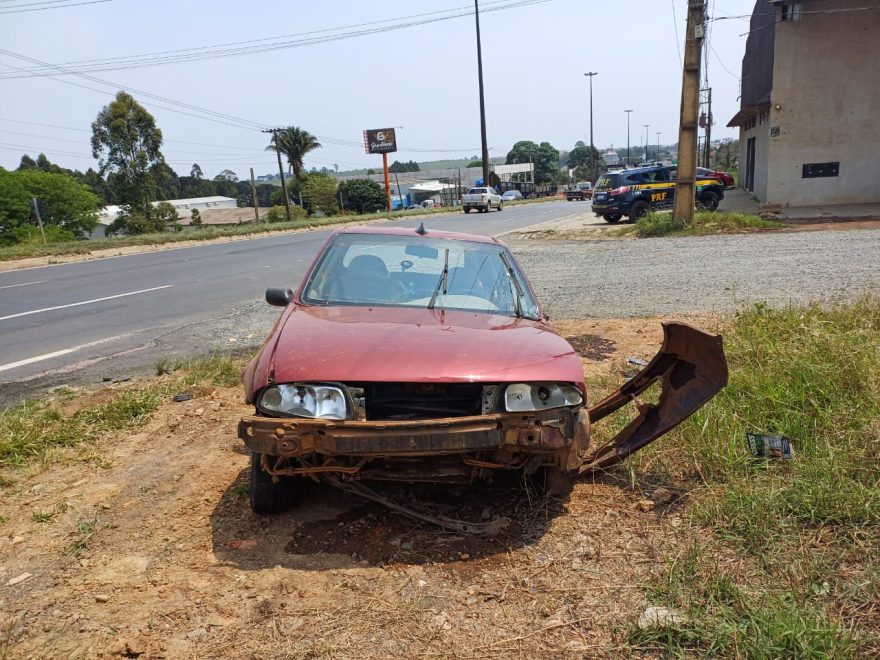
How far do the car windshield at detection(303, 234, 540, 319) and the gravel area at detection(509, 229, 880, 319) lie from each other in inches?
159

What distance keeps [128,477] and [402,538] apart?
6.25 ft

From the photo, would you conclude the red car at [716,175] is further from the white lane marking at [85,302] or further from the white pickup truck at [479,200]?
the white lane marking at [85,302]

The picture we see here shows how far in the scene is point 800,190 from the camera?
65.8 feet

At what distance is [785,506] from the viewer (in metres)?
3.03

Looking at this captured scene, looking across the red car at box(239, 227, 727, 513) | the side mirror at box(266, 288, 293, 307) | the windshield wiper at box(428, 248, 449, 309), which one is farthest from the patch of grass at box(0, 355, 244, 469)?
the windshield wiper at box(428, 248, 449, 309)

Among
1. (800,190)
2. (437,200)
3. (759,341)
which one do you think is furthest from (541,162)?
(759,341)

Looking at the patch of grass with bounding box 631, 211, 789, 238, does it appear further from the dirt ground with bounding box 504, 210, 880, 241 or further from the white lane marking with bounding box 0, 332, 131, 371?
the white lane marking with bounding box 0, 332, 131, 371

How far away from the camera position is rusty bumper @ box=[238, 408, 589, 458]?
2.68m

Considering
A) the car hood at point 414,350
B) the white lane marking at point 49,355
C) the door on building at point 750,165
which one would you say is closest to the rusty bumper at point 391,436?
the car hood at point 414,350

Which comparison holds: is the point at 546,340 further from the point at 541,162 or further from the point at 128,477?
the point at 541,162

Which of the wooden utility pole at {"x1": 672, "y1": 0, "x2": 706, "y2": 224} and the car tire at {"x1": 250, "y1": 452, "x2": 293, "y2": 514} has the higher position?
the wooden utility pole at {"x1": 672, "y1": 0, "x2": 706, "y2": 224}

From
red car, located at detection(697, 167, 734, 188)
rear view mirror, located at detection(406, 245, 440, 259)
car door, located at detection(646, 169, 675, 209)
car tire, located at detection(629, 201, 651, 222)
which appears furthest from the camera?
red car, located at detection(697, 167, 734, 188)

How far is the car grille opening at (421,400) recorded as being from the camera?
2922 millimetres

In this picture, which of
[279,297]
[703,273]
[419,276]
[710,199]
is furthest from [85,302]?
[710,199]
